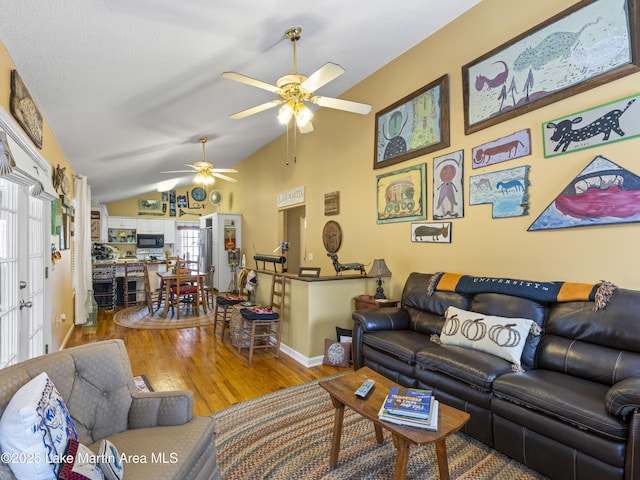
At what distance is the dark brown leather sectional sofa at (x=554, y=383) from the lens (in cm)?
153

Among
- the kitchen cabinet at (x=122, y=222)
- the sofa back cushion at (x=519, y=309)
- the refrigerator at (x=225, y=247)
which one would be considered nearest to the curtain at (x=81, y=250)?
the refrigerator at (x=225, y=247)

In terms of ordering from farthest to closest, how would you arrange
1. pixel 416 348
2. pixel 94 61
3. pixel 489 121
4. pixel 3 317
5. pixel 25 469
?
pixel 489 121 < pixel 416 348 < pixel 94 61 < pixel 3 317 < pixel 25 469

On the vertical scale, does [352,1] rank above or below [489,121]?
above

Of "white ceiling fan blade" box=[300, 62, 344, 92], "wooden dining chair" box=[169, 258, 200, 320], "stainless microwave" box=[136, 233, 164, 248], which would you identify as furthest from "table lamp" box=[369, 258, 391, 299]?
"stainless microwave" box=[136, 233, 164, 248]

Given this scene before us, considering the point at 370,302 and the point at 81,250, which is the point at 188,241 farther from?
the point at 370,302

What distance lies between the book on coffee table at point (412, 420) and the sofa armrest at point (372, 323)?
4.67 feet

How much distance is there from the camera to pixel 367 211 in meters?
4.30

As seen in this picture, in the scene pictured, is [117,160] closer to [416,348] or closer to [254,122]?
[254,122]

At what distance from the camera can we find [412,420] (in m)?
1.56

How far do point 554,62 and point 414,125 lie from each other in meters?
1.38

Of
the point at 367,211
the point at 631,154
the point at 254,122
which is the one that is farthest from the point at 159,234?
the point at 631,154

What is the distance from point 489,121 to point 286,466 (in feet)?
10.2

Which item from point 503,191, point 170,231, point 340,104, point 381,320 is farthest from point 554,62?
point 170,231

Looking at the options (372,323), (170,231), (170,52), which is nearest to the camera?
(170,52)
